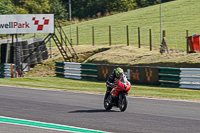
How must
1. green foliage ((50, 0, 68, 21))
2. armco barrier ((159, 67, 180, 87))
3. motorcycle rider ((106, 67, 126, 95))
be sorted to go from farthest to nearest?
green foliage ((50, 0, 68, 21))
armco barrier ((159, 67, 180, 87))
motorcycle rider ((106, 67, 126, 95))

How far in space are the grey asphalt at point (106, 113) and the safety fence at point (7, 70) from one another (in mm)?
13975

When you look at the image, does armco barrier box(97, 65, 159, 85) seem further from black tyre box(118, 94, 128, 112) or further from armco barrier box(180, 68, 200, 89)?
black tyre box(118, 94, 128, 112)

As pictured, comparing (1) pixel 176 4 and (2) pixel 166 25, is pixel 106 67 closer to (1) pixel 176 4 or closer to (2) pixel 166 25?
(2) pixel 166 25

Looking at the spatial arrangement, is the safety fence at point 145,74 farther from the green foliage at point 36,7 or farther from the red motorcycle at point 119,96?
the green foliage at point 36,7

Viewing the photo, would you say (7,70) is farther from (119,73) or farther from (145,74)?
(119,73)

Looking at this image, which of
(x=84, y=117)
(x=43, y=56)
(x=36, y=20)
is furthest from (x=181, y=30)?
(x=84, y=117)

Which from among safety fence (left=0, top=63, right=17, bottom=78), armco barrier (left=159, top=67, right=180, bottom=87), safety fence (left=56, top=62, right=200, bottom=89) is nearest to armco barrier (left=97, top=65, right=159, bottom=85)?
safety fence (left=56, top=62, right=200, bottom=89)

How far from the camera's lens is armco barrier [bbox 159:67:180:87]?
24.1 meters

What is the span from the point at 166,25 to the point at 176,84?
34.0m

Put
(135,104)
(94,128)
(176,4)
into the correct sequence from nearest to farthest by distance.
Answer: (94,128) < (135,104) < (176,4)

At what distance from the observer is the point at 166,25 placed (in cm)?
5719

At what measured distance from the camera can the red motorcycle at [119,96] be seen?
1243 centimetres

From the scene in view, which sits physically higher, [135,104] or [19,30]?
[19,30]

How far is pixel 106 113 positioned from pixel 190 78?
39.1ft
